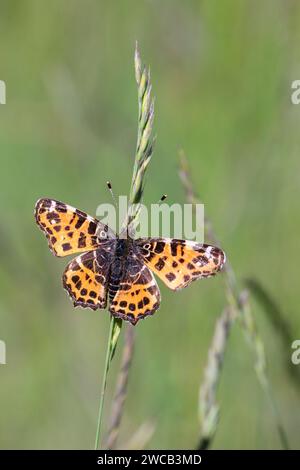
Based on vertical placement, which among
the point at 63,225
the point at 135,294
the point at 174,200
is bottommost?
the point at 135,294

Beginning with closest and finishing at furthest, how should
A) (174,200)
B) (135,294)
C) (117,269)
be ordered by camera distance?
(135,294) → (117,269) → (174,200)

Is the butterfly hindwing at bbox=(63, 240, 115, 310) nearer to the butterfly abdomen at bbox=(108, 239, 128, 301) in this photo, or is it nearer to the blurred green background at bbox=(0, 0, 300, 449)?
the butterfly abdomen at bbox=(108, 239, 128, 301)

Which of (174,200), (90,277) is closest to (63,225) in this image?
(90,277)

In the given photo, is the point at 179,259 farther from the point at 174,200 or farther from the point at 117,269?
the point at 174,200

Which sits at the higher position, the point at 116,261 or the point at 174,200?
the point at 174,200

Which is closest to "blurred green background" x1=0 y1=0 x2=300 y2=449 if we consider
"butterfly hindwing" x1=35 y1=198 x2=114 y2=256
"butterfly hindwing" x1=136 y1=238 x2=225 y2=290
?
"butterfly hindwing" x1=136 y1=238 x2=225 y2=290
